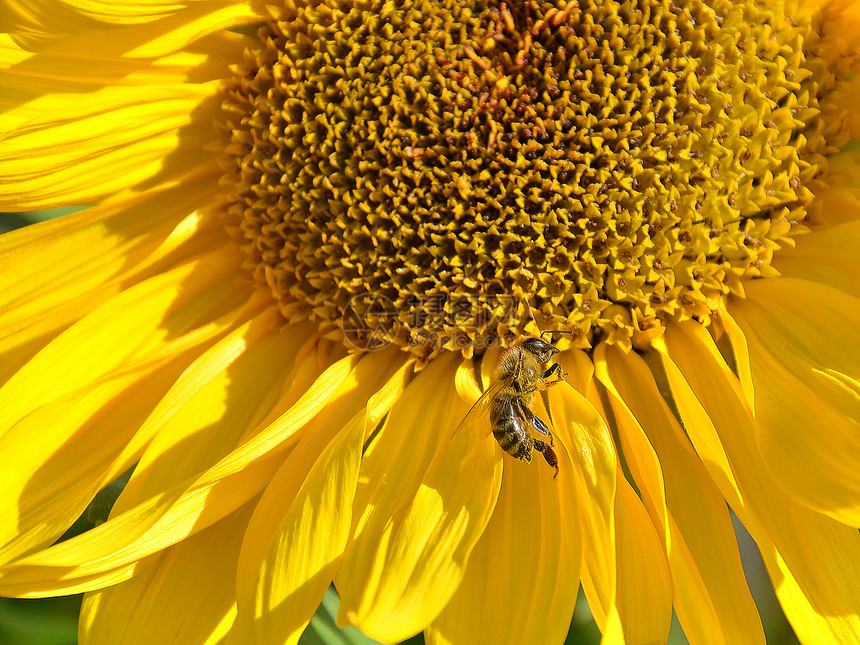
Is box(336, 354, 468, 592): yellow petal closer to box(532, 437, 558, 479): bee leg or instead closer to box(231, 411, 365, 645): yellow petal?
box(231, 411, 365, 645): yellow petal

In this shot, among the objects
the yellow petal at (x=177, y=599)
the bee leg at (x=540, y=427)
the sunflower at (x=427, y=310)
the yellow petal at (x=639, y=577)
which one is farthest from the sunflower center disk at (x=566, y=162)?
the yellow petal at (x=177, y=599)

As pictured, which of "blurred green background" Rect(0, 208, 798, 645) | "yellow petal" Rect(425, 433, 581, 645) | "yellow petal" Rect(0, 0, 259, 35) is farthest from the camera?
"yellow petal" Rect(0, 0, 259, 35)

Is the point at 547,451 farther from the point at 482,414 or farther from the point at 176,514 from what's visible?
the point at 176,514

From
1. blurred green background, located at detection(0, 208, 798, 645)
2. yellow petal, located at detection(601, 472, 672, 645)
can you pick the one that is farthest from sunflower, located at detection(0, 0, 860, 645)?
blurred green background, located at detection(0, 208, 798, 645)

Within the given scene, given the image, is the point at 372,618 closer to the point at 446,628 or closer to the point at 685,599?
the point at 446,628

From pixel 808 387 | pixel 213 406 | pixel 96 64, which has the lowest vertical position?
pixel 213 406

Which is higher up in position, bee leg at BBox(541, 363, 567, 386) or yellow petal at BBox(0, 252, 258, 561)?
bee leg at BBox(541, 363, 567, 386)

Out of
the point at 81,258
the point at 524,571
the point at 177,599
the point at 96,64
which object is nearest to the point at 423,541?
the point at 524,571
